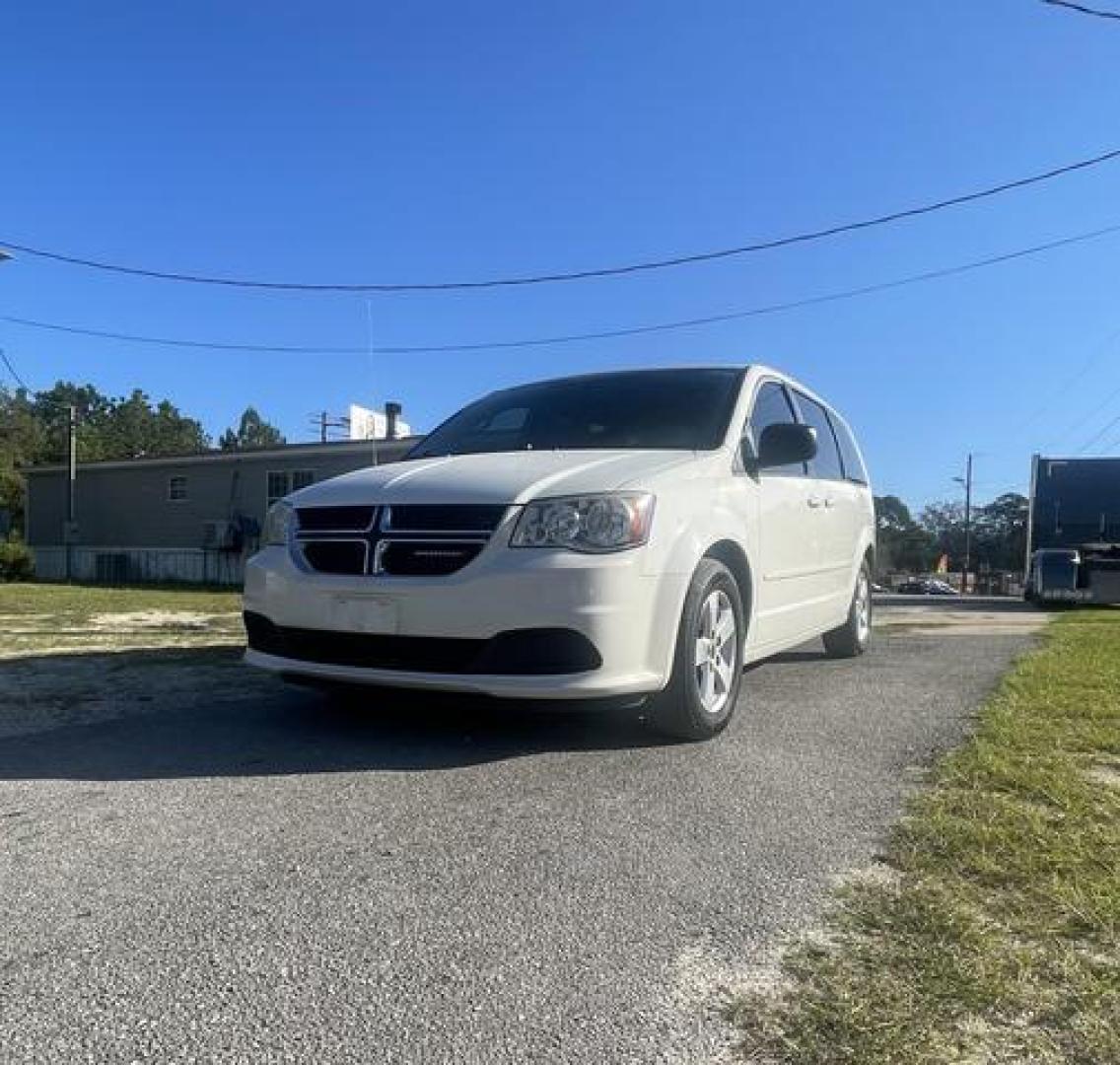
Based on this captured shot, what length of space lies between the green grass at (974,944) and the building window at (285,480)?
2618cm

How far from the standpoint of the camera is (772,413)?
5625 mm

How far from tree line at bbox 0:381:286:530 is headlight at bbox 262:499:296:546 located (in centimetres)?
6963

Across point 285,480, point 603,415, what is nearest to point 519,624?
point 603,415

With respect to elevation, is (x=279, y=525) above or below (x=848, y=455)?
below

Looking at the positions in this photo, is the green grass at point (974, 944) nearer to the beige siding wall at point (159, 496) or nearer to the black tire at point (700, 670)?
the black tire at point (700, 670)

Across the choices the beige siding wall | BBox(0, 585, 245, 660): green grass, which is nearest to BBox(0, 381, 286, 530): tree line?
the beige siding wall

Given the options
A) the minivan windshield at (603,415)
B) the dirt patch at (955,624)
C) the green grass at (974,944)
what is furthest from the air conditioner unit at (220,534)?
the green grass at (974,944)

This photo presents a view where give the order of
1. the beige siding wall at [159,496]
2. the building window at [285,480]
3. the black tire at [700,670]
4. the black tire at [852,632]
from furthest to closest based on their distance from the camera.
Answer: the beige siding wall at [159,496] → the building window at [285,480] → the black tire at [852,632] → the black tire at [700,670]

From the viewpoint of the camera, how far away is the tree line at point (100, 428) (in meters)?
75.1

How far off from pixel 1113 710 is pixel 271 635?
3.98 metres

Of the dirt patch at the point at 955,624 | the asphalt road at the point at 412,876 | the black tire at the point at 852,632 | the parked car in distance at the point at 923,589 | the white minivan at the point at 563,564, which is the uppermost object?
the white minivan at the point at 563,564

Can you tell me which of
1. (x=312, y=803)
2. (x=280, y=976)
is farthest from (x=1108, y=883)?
(x=312, y=803)

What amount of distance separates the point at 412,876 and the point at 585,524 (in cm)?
159

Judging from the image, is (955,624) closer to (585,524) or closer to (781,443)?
(781,443)
